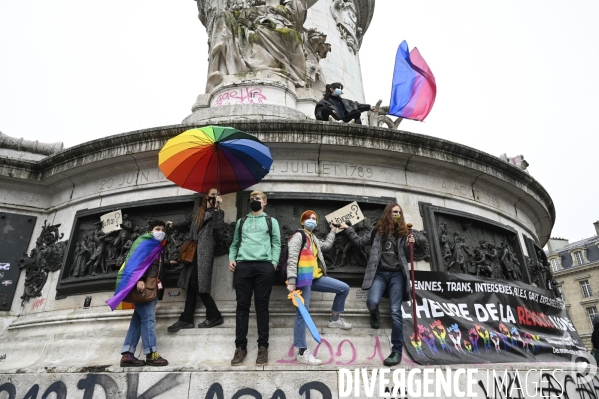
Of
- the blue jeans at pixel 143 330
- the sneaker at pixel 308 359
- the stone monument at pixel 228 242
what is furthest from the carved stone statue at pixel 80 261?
the sneaker at pixel 308 359

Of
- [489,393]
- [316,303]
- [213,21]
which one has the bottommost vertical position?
[489,393]

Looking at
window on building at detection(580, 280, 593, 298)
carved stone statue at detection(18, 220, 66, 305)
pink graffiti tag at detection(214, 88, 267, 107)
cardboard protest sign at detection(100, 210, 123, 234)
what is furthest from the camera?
window on building at detection(580, 280, 593, 298)

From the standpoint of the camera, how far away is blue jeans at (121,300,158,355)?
17.0ft

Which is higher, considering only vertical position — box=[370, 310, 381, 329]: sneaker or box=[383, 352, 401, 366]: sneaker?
box=[370, 310, 381, 329]: sneaker

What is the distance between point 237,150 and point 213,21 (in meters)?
10.0

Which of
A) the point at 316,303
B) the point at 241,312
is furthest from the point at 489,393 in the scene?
the point at 241,312

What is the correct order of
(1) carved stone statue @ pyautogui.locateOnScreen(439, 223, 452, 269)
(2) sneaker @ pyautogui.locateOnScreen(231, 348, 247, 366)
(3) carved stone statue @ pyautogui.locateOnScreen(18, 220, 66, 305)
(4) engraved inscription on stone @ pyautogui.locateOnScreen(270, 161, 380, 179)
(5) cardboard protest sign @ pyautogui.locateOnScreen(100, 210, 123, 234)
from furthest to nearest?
(3) carved stone statue @ pyautogui.locateOnScreen(18, 220, 66, 305) < (4) engraved inscription on stone @ pyautogui.locateOnScreen(270, 161, 380, 179) < (5) cardboard protest sign @ pyautogui.locateOnScreen(100, 210, 123, 234) < (1) carved stone statue @ pyautogui.locateOnScreen(439, 223, 452, 269) < (2) sneaker @ pyautogui.locateOnScreen(231, 348, 247, 366)

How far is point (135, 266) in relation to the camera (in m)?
5.41

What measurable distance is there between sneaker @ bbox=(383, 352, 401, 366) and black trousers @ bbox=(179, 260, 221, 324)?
2450mm

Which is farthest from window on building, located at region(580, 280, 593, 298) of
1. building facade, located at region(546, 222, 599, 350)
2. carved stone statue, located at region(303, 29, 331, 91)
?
carved stone statue, located at region(303, 29, 331, 91)

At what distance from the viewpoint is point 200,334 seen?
5770mm

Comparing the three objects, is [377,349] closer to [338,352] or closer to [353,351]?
[353,351]

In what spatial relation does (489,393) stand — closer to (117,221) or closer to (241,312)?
(241,312)

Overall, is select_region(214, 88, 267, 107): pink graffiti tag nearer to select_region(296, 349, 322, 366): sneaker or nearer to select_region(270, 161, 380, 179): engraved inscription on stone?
select_region(270, 161, 380, 179): engraved inscription on stone
